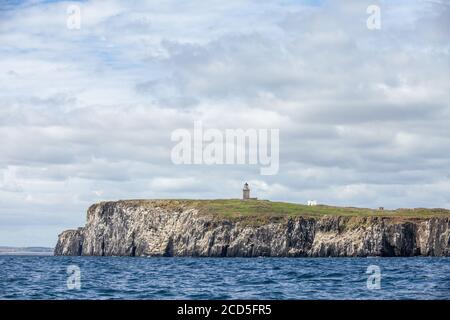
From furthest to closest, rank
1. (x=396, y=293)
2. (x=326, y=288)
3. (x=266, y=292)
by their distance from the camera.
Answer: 1. (x=326, y=288)
2. (x=266, y=292)
3. (x=396, y=293)

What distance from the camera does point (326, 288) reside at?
50.6m
